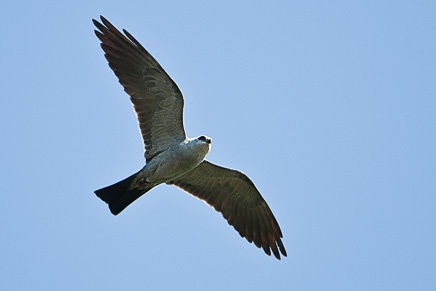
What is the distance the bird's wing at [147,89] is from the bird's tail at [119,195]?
0.73 m

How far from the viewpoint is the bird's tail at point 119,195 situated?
13383 mm

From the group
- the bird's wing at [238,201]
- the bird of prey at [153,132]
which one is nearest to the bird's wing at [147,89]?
the bird of prey at [153,132]

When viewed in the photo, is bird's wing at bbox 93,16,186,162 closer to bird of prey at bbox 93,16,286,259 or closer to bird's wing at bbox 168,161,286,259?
bird of prey at bbox 93,16,286,259

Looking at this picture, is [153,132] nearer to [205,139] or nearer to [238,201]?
[205,139]

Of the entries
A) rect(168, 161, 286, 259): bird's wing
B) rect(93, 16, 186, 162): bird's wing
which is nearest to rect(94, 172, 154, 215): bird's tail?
rect(93, 16, 186, 162): bird's wing

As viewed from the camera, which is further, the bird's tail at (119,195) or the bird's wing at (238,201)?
the bird's wing at (238,201)

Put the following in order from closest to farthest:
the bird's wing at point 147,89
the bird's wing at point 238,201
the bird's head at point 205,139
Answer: the bird's head at point 205,139 < the bird's wing at point 147,89 < the bird's wing at point 238,201

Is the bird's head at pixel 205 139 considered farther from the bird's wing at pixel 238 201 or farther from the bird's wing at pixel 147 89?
the bird's wing at pixel 238 201

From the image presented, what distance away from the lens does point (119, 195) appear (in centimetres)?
1352

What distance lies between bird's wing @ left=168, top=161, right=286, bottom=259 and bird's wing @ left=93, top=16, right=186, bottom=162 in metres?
1.06

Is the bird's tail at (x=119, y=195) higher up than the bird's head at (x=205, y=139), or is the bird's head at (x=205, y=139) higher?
the bird's head at (x=205, y=139)

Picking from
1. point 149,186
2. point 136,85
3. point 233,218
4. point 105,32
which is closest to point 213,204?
point 233,218

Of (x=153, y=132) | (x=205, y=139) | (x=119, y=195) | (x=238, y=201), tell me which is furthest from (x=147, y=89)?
(x=238, y=201)

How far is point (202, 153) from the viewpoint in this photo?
44.0ft
